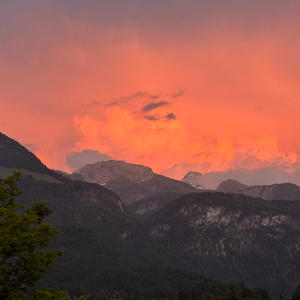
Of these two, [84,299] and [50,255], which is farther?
[84,299]

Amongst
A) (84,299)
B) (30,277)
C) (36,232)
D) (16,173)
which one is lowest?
(84,299)

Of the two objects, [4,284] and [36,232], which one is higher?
[36,232]

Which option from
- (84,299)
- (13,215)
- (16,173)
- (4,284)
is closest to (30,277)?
(4,284)

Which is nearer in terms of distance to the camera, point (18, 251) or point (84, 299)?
point (18, 251)

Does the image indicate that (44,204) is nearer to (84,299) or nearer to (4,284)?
(4,284)

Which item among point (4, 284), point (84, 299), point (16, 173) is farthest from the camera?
point (84, 299)

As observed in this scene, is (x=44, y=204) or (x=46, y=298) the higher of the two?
(x=44, y=204)

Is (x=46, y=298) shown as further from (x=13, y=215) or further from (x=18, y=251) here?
(x=13, y=215)

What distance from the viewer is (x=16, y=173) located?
46.6 meters

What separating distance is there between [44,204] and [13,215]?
4289 millimetres

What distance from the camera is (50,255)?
44594mm

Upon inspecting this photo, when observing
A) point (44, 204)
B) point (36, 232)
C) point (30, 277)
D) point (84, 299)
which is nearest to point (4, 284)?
point (30, 277)

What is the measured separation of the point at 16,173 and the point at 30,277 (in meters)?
9.80

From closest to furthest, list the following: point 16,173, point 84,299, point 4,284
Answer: point 4,284
point 16,173
point 84,299
